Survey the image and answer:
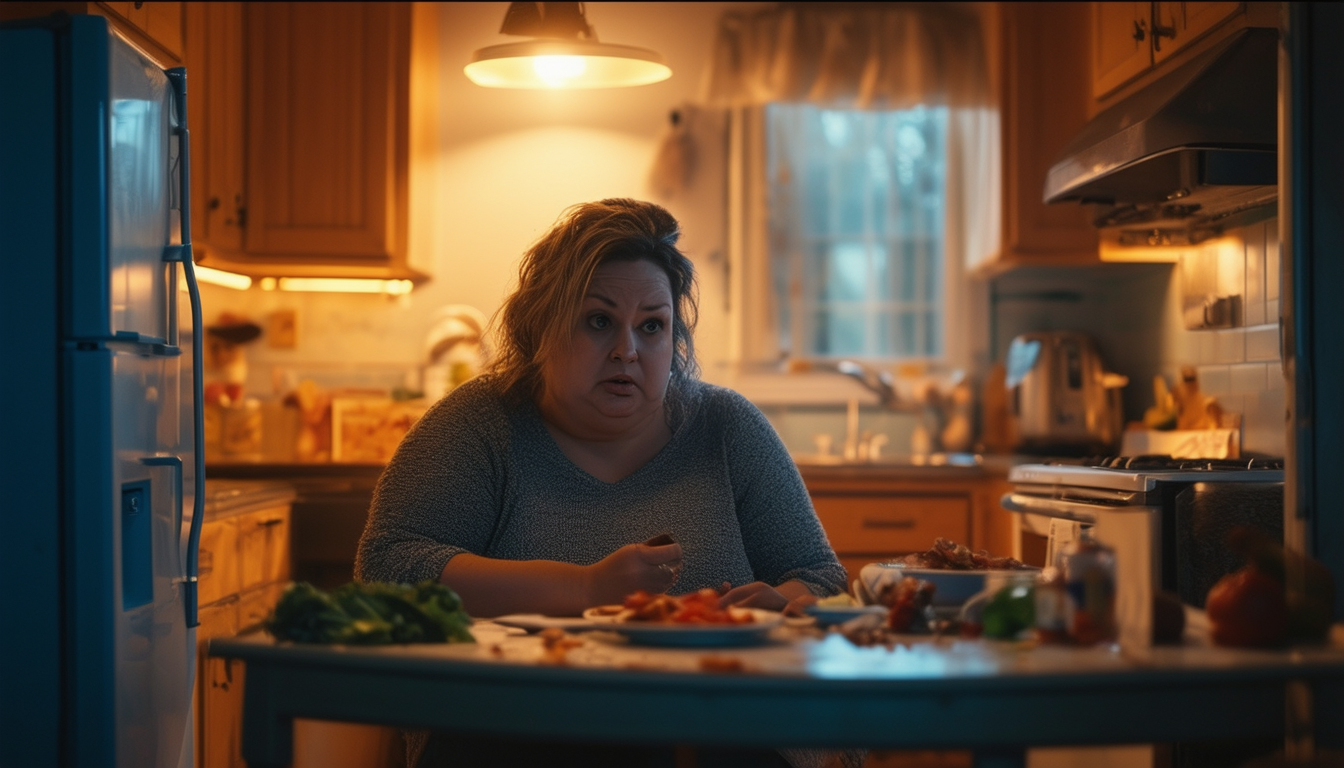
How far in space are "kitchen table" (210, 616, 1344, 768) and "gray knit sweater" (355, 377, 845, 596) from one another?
525 millimetres

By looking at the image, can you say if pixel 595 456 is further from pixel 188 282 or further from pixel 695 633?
pixel 188 282

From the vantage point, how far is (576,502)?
190 centimetres

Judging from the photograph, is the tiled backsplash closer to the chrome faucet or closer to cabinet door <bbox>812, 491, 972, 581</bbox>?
the chrome faucet

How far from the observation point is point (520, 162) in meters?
4.44

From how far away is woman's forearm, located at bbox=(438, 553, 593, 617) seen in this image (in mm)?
Answer: 1639

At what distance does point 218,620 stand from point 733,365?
81.5 inches

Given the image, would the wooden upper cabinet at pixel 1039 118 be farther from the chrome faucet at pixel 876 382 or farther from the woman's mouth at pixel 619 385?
the woman's mouth at pixel 619 385

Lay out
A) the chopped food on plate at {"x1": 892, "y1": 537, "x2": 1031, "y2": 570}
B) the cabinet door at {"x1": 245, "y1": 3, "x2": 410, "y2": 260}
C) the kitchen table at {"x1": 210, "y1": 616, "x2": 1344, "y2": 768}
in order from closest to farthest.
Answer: the kitchen table at {"x1": 210, "y1": 616, "x2": 1344, "y2": 768}
the chopped food on plate at {"x1": 892, "y1": 537, "x2": 1031, "y2": 570}
the cabinet door at {"x1": 245, "y1": 3, "x2": 410, "y2": 260}

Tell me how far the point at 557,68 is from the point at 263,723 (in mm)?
2202

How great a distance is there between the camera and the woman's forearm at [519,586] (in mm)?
1639

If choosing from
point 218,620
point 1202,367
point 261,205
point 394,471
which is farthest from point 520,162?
point 394,471

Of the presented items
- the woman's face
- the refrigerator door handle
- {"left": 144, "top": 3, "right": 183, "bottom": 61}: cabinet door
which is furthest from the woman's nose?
{"left": 144, "top": 3, "right": 183, "bottom": 61}: cabinet door

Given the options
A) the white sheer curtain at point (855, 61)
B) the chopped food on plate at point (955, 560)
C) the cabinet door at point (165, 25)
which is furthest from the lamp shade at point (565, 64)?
the chopped food on plate at point (955, 560)

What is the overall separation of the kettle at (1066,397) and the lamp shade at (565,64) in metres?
1.57
